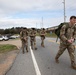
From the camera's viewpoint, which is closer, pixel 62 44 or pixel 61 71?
pixel 61 71

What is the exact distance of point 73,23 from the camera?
8.86 m

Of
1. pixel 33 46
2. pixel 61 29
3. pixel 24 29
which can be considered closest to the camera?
pixel 61 29

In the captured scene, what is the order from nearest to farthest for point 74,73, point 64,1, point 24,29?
point 74,73, point 24,29, point 64,1

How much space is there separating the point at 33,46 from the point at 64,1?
39892 millimetres

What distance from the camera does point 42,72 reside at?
839 cm

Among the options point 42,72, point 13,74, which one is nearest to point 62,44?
point 42,72

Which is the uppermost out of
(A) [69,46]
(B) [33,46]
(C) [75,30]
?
(C) [75,30]

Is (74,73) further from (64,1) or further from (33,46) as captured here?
(64,1)

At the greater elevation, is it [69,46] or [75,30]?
[75,30]

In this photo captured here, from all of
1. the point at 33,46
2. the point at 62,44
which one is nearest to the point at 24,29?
the point at 33,46

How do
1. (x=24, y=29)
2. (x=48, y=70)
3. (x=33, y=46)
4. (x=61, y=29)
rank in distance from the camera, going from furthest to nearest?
(x=33, y=46)
(x=24, y=29)
(x=61, y=29)
(x=48, y=70)

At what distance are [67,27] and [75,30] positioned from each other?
1.17ft

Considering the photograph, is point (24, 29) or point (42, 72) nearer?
point (42, 72)

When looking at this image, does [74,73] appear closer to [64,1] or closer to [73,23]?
[73,23]
